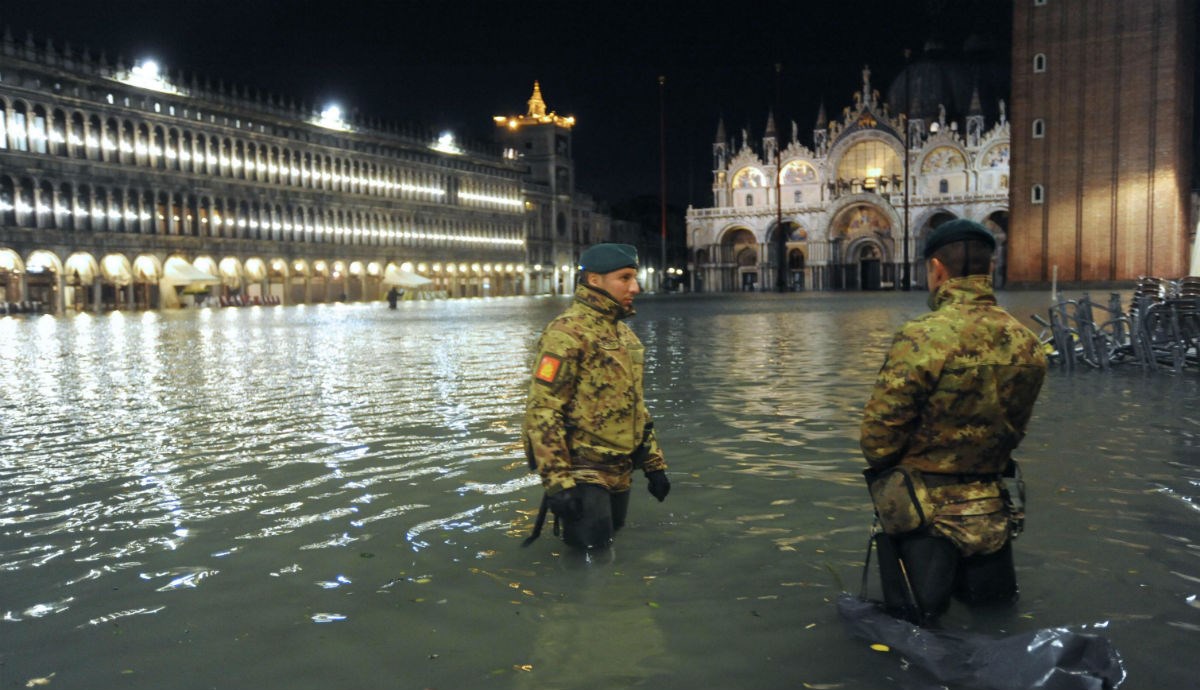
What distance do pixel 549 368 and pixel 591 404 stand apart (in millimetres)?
270

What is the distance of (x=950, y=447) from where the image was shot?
3770mm

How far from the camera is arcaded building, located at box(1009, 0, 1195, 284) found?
164ft

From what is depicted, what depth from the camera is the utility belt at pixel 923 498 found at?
12.2 ft

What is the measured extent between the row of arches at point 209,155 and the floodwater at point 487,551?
56.5m

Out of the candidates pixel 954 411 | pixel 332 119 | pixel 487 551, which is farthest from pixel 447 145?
pixel 954 411

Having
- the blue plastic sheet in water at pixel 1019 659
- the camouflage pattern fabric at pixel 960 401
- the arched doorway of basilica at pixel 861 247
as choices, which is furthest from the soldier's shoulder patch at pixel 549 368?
the arched doorway of basilica at pixel 861 247

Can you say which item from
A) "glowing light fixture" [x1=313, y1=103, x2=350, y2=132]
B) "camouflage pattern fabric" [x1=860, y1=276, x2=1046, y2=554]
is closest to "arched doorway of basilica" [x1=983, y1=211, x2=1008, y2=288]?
"glowing light fixture" [x1=313, y1=103, x2=350, y2=132]

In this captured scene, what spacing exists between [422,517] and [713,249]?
100 meters

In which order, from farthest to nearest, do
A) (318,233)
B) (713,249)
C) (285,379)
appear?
(713,249), (318,233), (285,379)

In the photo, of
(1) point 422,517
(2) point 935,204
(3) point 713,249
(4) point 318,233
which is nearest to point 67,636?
(1) point 422,517

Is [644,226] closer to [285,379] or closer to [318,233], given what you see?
[318,233]

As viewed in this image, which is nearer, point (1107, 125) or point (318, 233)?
point (1107, 125)

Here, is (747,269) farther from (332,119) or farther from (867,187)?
(332,119)

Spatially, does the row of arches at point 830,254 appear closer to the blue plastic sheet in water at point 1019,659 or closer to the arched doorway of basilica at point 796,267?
the arched doorway of basilica at point 796,267
